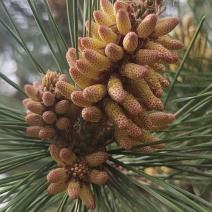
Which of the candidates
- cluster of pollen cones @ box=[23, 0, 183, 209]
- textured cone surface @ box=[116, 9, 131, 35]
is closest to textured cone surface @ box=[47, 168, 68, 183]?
cluster of pollen cones @ box=[23, 0, 183, 209]

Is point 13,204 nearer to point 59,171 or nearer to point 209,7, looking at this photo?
point 59,171

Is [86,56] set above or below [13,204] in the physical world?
above

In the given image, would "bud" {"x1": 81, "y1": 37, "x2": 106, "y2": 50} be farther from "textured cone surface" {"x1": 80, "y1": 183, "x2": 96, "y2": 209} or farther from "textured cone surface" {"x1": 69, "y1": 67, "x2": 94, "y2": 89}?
"textured cone surface" {"x1": 80, "y1": 183, "x2": 96, "y2": 209}

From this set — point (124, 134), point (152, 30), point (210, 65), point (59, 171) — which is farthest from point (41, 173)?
point (210, 65)

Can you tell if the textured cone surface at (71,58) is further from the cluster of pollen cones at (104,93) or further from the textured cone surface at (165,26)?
the textured cone surface at (165,26)

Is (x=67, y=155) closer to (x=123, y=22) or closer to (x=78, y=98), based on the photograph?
(x=78, y=98)

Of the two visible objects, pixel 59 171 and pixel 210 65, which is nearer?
pixel 59 171

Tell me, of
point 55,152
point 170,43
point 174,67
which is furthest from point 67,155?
point 174,67
